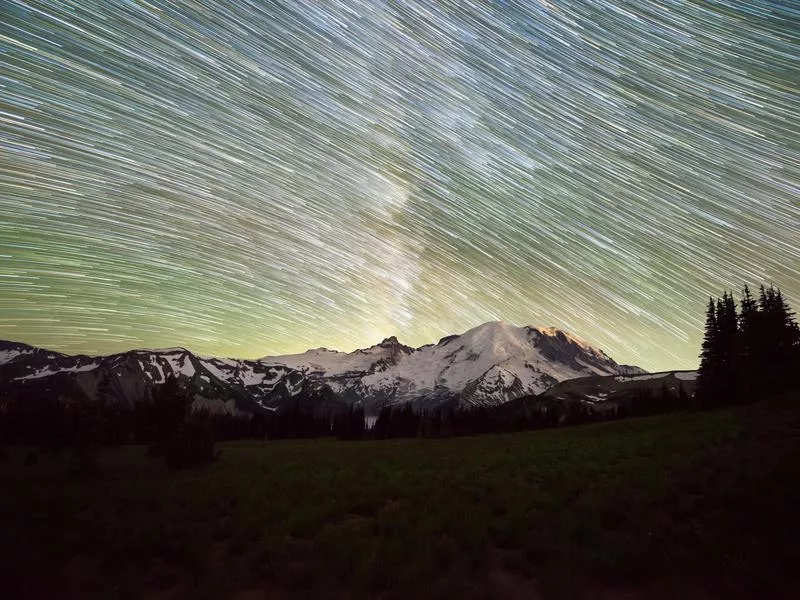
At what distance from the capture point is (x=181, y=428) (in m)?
35.0

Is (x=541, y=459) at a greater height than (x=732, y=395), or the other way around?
(x=732, y=395)

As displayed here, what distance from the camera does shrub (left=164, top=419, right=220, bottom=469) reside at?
107ft

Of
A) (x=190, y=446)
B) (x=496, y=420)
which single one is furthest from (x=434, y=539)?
(x=496, y=420)

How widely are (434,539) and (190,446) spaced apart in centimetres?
2939

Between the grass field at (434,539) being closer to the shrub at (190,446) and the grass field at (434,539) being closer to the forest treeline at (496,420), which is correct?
the shrub at (190,446)

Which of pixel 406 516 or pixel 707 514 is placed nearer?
pixel 707 514

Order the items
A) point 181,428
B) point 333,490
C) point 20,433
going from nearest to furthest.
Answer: point 333,490 < point 181,428 < point 20,433

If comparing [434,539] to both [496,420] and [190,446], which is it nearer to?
[190,446]

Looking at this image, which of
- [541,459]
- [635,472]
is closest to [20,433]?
[541,459]

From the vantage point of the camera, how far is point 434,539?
30.9ft

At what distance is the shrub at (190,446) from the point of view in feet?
107

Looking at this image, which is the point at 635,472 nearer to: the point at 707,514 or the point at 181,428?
the point at 707,514

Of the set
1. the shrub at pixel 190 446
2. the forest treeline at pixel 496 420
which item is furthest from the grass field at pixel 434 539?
the forest treeline at pixel 496 420

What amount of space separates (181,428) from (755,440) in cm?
3754
